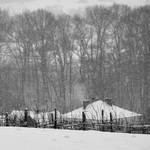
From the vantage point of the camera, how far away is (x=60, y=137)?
27.3 ft

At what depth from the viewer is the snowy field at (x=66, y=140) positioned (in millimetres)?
7453

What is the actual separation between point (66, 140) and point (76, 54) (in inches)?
1508

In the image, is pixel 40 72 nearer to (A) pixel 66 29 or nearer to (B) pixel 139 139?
(A) pixel 66 29

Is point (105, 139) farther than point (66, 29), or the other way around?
point (66, 29)

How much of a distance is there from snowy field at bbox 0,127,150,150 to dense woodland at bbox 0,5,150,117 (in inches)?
1351

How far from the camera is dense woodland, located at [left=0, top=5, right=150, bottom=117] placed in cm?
4369

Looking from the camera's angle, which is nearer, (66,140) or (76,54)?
(66,140)

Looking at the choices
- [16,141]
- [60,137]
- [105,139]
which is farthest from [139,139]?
[16,141]

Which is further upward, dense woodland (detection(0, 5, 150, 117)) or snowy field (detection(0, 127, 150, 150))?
dense woodland (detection(0, 5, 150, 117))

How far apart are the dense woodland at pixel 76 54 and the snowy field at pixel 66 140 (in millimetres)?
34311

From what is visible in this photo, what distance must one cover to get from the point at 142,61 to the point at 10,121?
29.5 meters

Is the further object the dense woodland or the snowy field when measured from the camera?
the dense woodland

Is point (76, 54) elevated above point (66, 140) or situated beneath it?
elevated above

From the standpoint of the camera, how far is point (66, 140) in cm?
803
